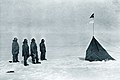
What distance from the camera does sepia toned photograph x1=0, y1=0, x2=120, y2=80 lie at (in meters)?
9.43

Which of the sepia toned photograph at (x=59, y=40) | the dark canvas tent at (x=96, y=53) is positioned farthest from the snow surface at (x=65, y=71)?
the dark canvas tent at (x=96, y=53)

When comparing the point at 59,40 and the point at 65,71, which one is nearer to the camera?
the point at 65,71

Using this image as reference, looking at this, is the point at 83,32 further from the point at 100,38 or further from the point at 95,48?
the point at 95,48

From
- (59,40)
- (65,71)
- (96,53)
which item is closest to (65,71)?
(65,71)

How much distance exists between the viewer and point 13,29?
27.0 metres

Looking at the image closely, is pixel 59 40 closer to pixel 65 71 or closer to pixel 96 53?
pixel 96 53

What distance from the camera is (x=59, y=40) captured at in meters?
23.1

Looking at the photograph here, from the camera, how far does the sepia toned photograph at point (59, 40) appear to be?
943cm

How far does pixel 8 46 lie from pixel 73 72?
1109cm

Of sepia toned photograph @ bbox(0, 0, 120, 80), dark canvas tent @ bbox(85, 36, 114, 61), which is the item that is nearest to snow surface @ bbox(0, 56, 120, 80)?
sepia toned photograph @ bbox(0, 0, 120, 80)

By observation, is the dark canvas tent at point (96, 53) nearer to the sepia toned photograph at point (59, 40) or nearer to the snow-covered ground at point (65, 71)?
the sepia toned photograph at point (59, 40)

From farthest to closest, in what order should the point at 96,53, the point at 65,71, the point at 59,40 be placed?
the point at 59,40
the point at 96,53
the point at 65,71

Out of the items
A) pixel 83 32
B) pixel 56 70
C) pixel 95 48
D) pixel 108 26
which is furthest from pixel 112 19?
pixel 56 70

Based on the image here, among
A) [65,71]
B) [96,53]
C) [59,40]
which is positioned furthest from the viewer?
[59,40]
